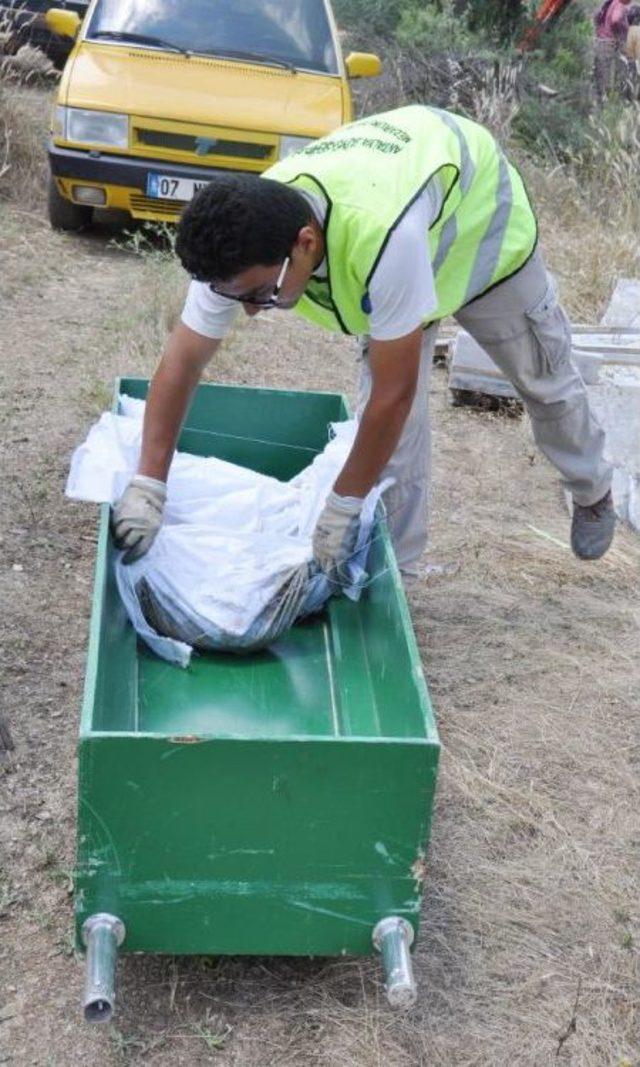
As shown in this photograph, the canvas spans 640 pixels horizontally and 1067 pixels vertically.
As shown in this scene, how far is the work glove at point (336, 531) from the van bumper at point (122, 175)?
4202mm

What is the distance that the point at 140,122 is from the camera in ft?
23.5

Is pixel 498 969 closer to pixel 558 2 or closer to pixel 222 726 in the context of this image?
pixel 222 726

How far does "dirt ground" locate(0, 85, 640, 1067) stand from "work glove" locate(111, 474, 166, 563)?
47cm

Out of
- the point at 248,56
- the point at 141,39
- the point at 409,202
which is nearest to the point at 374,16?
the point at 248,56

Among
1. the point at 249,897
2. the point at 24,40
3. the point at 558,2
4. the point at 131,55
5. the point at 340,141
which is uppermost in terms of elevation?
the point at 340,141

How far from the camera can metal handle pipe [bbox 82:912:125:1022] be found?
219cm

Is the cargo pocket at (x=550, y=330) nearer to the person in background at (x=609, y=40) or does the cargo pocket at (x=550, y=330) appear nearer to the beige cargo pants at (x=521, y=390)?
the beige cargo pants at (x=521, y=390)

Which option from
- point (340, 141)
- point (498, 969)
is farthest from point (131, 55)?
point (498, 969)

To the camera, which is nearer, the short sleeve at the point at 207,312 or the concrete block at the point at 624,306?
the short sleeve at the point at 207,312

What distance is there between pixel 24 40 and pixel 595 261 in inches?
297

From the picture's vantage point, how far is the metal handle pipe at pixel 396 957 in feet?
7.42

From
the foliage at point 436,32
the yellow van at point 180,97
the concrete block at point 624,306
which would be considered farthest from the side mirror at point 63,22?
the foliage at point 436,32

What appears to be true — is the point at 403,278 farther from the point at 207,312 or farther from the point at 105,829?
the point at 105,829

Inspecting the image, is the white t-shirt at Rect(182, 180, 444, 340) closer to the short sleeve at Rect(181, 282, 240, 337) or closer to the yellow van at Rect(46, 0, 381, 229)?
the short sleeve at Rect(181, 282, 240, 337)
